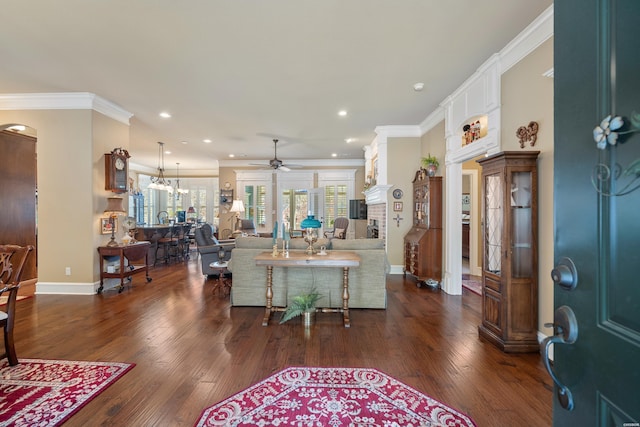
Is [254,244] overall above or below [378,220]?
below

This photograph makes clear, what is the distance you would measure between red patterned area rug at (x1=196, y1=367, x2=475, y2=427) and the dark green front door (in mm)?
1354

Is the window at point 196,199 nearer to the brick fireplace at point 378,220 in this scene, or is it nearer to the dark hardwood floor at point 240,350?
the brick fireplace at point 378,220

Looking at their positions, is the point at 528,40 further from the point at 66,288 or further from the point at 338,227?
the point at 66,288

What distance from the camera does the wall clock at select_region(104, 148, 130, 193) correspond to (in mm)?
4684

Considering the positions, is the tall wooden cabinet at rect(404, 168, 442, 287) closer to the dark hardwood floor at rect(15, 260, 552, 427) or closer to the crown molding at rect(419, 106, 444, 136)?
the dark hardwood floor at rect(15, 260, 552, 427)

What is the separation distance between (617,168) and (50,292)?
630 cm

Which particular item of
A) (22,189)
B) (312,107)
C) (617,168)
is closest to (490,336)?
(617,168)

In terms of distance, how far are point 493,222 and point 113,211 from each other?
556 cm

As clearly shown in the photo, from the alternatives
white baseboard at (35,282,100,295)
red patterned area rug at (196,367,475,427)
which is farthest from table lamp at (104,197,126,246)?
red patterned area rug at (196,367,475,427)

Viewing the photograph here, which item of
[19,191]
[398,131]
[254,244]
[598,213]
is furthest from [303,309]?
[19,191]

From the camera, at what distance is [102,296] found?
4.36m

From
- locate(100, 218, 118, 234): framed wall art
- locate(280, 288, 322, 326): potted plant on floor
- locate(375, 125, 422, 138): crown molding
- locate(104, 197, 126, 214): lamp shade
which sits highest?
locate(375, 125, 422, 138): crown molding

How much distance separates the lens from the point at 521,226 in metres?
2.79

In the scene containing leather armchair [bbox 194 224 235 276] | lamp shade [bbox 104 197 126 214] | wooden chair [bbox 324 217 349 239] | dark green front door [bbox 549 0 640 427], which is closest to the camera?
dark green front door [bbox 549 0 640 427]
